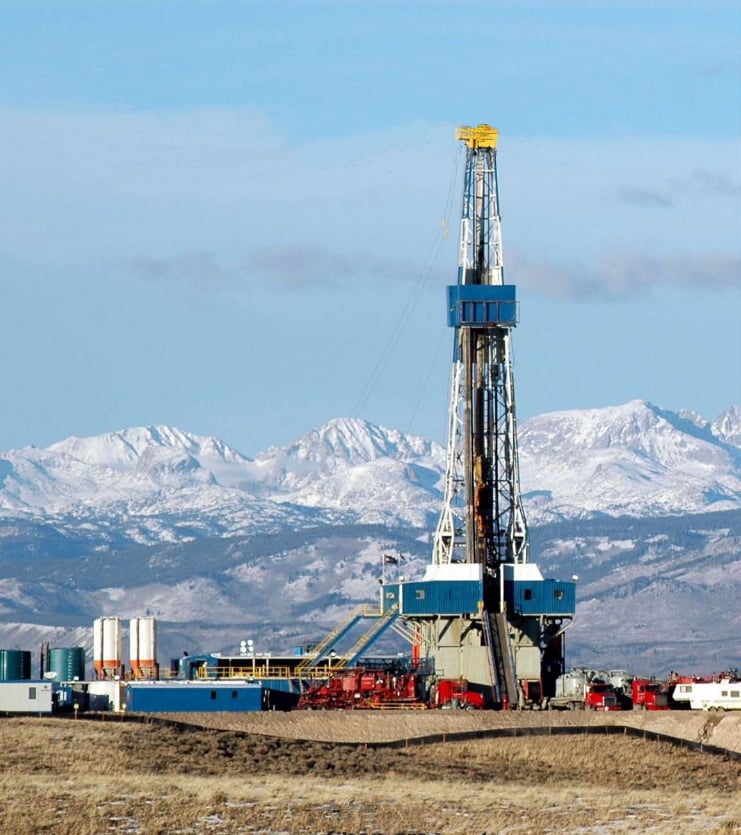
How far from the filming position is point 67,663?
4751 inches

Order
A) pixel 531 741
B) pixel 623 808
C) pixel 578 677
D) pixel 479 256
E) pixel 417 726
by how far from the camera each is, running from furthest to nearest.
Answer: pixel 479 256 < pixel 578 677 < pixel 417 726 < pixel 531 741 < pixel 623 808

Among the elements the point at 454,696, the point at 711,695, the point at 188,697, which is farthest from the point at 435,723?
the point at 711,695

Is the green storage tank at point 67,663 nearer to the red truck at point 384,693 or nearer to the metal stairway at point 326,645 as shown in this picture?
the metal stairway at point 326,645

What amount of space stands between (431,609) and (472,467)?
314 inches

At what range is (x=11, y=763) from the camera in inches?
3162

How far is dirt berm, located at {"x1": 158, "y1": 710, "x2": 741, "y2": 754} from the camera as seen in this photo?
320 feet

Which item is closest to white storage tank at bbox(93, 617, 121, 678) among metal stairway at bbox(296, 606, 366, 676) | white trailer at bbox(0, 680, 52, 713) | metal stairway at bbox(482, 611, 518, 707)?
metal stairway at bbox(296, 606, 366, 676)

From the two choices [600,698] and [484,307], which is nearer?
[600,698]

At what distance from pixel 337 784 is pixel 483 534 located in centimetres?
4089

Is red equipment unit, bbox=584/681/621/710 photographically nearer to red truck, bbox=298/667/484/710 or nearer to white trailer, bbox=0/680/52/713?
red truck, bbox=298/667/484/710

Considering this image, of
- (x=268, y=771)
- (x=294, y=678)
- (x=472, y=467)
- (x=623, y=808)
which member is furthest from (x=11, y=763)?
(x=472, y=467)

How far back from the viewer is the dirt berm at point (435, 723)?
97.6 metres

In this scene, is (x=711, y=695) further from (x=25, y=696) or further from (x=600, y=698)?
(x=25, y=696)

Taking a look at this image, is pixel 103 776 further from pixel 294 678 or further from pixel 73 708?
pixel 294 678
